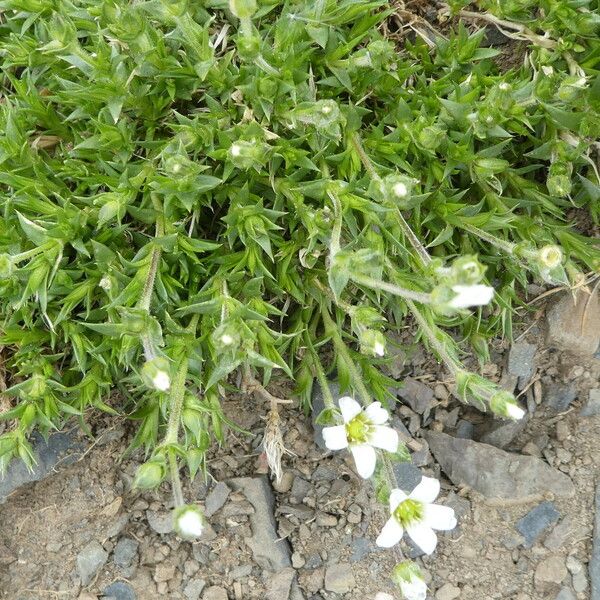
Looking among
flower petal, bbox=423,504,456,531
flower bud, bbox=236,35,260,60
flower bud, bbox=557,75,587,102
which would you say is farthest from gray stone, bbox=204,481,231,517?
flower bud, bbox=557,75,587,102

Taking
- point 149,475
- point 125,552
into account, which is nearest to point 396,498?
point 149,475

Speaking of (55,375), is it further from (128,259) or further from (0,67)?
(0,67)

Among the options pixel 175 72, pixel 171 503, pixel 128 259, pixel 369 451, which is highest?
pixel 175 72

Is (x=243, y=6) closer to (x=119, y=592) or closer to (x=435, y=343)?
(x=435, y=343)

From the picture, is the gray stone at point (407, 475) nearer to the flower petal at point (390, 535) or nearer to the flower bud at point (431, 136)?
the flower petal at point (390, 535)

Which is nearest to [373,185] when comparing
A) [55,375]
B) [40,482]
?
[55,375]

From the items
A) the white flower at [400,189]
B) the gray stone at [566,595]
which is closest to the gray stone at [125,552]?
the gray stone at [566,595]

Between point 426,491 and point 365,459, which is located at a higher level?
point 365,459
